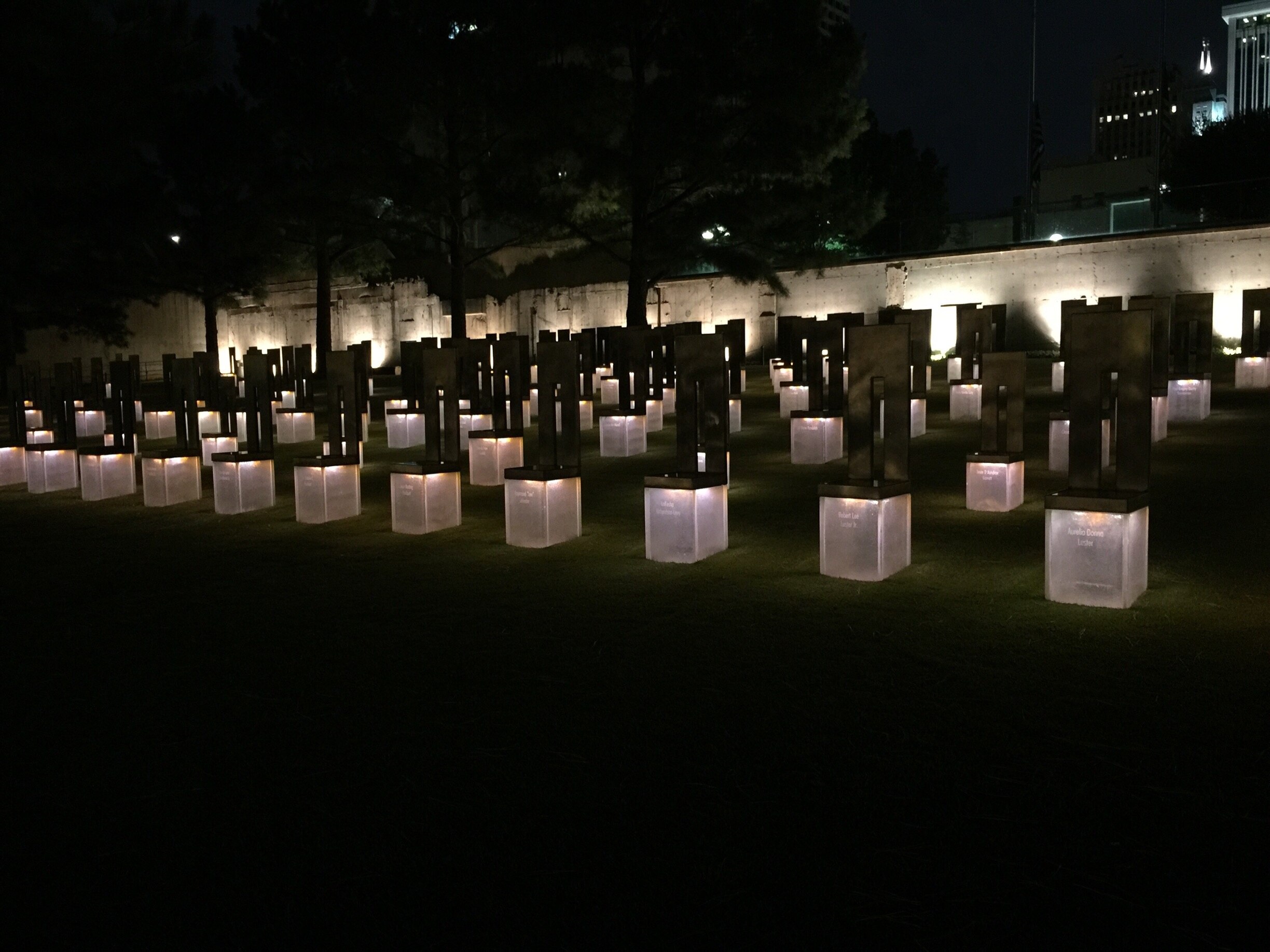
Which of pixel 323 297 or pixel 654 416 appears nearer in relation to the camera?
pixel 654 416

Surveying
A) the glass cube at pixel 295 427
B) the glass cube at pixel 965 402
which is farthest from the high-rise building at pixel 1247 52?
the glass cube at pixel 295 427

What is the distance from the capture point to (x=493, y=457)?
32.6 feet

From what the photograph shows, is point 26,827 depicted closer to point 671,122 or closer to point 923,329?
point 923,329

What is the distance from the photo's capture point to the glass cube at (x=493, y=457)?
994 centimetres

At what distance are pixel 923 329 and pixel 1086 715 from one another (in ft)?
33.6

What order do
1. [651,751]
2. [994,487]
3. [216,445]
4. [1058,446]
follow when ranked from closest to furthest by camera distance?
[651,751] → [994,487] → [1058,446] → [216,445]

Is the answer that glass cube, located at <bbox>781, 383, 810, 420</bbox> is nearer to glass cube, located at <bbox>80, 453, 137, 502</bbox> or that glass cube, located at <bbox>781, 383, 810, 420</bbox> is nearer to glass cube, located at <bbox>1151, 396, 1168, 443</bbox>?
glass cube, located at <bbox>1151, 396, 1168, 443</bbox>

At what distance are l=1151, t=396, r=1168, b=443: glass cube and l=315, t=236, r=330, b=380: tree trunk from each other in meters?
20.2

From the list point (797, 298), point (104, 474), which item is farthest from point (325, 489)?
point (797, 298)

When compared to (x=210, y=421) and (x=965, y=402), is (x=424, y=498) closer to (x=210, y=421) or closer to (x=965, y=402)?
(x=965, y=402)

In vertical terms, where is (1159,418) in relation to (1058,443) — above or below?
above

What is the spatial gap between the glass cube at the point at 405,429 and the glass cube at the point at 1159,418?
8.16 m

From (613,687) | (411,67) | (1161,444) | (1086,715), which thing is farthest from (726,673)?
(411,67)

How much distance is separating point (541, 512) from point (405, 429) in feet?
21.4
